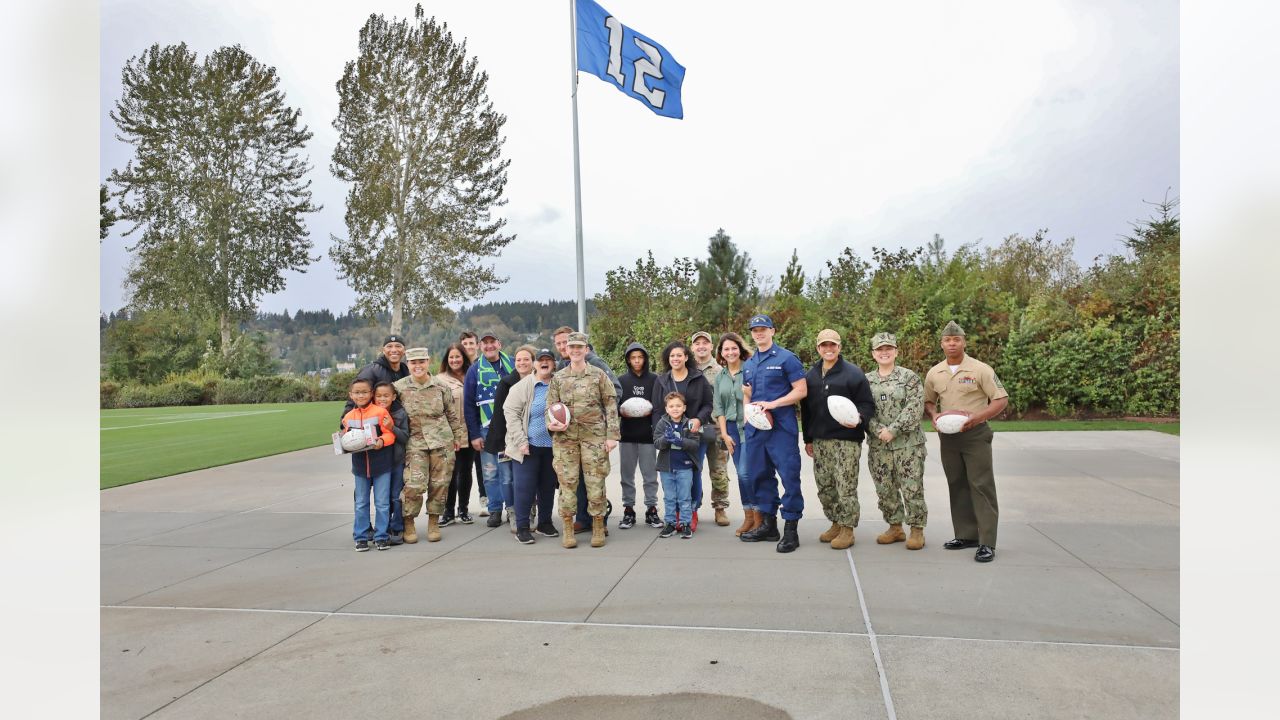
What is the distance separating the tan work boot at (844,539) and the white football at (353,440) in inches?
158

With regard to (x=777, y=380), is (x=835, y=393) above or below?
below

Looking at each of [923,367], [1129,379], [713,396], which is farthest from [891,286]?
[713,396]

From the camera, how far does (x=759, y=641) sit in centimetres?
419

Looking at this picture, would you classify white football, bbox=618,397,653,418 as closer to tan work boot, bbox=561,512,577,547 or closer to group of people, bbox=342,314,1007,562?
group of people, bbox=342,314,1007,562

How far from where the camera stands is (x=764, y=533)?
260 inches

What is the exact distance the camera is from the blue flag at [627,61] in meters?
11.8

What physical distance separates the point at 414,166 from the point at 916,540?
36.7 metres

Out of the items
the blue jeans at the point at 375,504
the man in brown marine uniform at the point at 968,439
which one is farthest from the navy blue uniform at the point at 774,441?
the blue jeans at the point at 375,504

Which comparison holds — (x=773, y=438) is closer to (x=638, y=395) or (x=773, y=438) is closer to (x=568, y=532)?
(x=638, y=395)

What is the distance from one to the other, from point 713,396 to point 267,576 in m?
4.04

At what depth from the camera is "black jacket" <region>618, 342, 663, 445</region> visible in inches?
284

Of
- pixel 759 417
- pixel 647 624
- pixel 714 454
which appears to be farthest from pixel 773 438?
pixel 647 624

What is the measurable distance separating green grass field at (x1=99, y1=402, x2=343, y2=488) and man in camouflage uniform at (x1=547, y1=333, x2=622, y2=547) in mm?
8095
